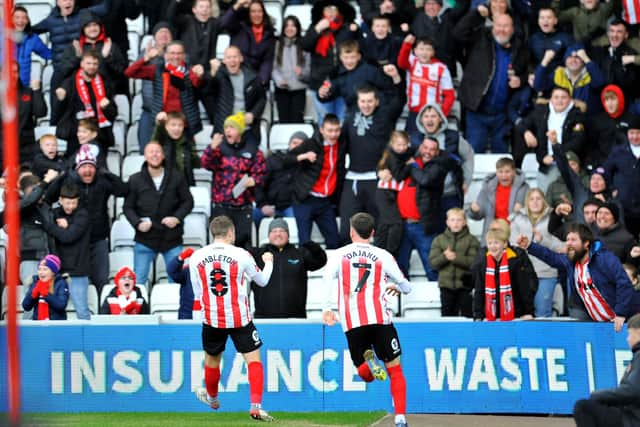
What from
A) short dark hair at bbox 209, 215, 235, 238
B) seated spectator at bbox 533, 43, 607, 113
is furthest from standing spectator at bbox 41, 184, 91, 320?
seated spectator at bbox 533, 43, 607, 113

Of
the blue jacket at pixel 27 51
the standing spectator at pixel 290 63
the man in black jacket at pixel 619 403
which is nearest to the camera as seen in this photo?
the man in black jacket at pixel 619 403

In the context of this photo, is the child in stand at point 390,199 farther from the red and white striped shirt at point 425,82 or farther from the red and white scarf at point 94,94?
the red and white scarf at point 94,94

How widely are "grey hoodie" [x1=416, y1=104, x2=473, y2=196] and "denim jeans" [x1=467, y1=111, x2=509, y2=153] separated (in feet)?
3.34

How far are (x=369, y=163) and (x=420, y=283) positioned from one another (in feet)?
6.06

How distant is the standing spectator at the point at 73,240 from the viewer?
16953mm

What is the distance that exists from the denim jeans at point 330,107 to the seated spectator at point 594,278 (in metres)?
4.81

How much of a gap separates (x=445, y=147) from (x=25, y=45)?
20.8 feet

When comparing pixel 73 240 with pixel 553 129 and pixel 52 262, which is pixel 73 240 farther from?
pixel 553 129

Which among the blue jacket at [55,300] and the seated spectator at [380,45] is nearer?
the blue jacket at [55,300]

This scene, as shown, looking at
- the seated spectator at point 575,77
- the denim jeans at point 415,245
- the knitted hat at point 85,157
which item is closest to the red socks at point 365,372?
the denim jeans at point 415,245

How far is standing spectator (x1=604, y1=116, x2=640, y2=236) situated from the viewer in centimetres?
1809

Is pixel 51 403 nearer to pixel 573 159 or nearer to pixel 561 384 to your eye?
pixel 561 384

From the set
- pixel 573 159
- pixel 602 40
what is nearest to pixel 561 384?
pixel 573 159

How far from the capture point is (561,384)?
1529cm
